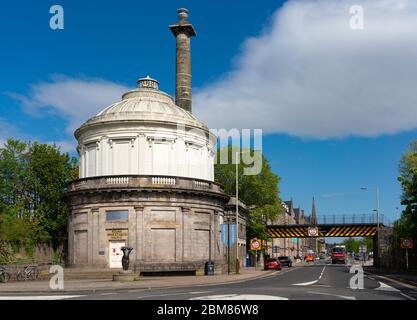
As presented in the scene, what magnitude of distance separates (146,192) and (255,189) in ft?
98.5

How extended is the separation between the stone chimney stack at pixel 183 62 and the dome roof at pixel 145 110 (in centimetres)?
456

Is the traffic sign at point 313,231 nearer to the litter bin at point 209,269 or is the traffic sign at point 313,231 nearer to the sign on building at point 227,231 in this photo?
the sign on building at point 227,231

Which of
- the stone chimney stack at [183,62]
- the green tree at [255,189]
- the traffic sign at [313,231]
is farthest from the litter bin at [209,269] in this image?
the traffic sign at [313,231]

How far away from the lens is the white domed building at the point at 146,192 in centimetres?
4419

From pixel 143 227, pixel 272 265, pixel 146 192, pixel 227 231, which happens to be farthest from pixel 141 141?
pixel 272 265

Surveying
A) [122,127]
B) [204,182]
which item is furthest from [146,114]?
[204,182]

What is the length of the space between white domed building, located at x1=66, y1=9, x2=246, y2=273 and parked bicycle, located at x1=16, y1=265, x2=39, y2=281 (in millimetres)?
6961

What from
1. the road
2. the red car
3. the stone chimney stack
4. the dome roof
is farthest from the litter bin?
the stone chimney stack

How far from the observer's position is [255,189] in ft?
236

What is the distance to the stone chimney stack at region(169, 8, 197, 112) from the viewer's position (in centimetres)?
6091

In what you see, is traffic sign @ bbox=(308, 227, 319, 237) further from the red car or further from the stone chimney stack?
the stone chimney stack

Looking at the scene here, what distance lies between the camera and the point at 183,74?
6103 cm
